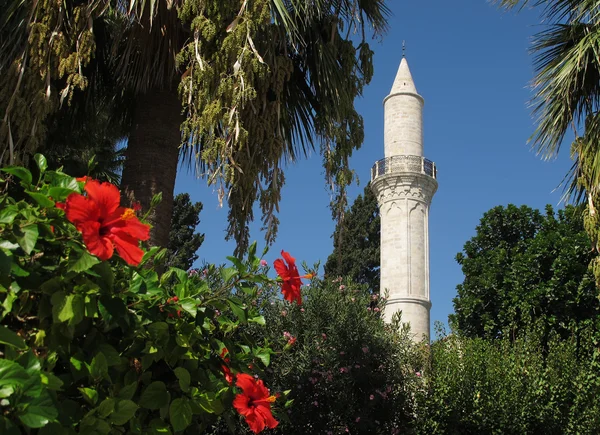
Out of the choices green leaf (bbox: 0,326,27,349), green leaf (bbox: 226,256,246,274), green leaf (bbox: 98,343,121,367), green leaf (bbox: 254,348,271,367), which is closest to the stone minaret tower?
green leaf (bbox: 254,348,271,367)

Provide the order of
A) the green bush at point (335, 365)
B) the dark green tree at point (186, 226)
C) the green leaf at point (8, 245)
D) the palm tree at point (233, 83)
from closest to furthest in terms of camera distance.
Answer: the green leaf at point (8, 245) → the palm tree at point (233, 83) → the green bush at point (335, 365) → the dark green tree at point (186, 226)

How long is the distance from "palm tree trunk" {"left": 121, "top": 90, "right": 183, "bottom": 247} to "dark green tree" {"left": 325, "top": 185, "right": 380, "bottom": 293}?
2641 cm

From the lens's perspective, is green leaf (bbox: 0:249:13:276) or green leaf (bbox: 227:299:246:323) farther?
green leaf (bbox: 227:299:246:323)

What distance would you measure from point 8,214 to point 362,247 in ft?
103

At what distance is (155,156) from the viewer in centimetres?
529

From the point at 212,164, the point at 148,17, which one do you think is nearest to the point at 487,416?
the point at 212,164

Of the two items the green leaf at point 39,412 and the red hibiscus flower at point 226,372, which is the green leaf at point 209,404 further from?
the green leaf at point 39,412

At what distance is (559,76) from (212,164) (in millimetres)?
4336

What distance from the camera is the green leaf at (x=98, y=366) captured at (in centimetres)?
196

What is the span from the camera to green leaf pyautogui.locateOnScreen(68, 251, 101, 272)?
1.86m

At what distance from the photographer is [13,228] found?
188 cm

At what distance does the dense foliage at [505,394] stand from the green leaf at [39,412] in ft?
28.1

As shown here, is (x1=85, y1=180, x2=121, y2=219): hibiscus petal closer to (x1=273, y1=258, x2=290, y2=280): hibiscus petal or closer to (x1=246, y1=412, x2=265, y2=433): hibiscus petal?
(x1=273, y1=258, x2=290, y2=280): hibiscus petal

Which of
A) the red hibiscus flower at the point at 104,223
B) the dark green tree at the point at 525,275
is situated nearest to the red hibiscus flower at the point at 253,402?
the red hibiscus flower at the point at 104,223
